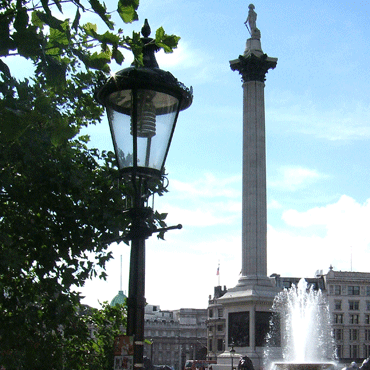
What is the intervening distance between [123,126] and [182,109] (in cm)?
80

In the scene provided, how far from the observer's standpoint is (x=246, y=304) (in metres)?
49.4

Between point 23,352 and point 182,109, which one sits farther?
point 23,352

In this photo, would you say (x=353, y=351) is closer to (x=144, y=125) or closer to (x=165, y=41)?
(x=165, y=41)

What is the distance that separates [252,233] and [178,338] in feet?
338

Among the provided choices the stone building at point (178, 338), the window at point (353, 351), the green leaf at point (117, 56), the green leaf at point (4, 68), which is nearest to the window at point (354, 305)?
the window at point (353, 351)

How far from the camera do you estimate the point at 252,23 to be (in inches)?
2359

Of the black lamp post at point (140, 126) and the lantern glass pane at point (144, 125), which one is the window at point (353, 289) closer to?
the black lamp post at point (140, 126)

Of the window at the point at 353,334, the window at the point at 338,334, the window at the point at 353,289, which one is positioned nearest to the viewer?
the window at the point at 338,334

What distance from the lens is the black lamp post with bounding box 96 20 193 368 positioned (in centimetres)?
652

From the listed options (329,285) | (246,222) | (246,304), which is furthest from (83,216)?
(329,285)

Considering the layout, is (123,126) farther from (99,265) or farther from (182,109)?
(99,265)

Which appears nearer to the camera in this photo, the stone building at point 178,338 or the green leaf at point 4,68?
the green leaf at point 4,68

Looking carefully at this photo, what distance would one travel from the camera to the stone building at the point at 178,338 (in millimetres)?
148375

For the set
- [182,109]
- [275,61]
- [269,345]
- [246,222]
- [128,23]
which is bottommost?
[269,345]
